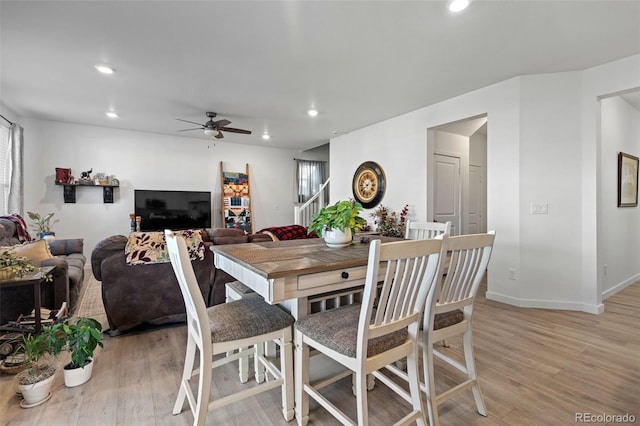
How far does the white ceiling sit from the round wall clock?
4.16ft

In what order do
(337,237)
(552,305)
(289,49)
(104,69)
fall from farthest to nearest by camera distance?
(552,305) → (104,69) → (289,49) → (337,237)

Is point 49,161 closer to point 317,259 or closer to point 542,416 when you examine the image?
point 317,259

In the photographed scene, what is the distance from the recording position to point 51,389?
69.4 inches

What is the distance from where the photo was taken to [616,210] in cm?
367

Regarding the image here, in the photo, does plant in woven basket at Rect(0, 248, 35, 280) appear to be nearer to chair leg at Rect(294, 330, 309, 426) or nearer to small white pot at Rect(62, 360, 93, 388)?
small white pot at Rect(62, 360, 93, 388)

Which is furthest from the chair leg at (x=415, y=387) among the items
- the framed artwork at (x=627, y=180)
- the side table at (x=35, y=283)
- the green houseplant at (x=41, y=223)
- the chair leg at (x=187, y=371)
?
the green houseplant at (x=41, y=223)

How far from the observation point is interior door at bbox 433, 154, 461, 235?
4.54 metres

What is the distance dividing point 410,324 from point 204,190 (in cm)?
605

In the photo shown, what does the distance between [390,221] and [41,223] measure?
217 inches

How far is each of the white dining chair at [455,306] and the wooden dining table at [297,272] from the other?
Answer: 0.34 m

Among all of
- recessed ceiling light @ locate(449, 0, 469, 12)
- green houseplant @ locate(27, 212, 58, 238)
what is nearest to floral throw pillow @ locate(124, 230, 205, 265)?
recessed ceiling light @ locate(449, 0, 469, 12)

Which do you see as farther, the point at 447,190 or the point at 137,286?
the point at 447,190

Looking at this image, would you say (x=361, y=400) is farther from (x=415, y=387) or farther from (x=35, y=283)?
(x=35, y=283)

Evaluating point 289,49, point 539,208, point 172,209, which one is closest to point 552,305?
point 539,208
